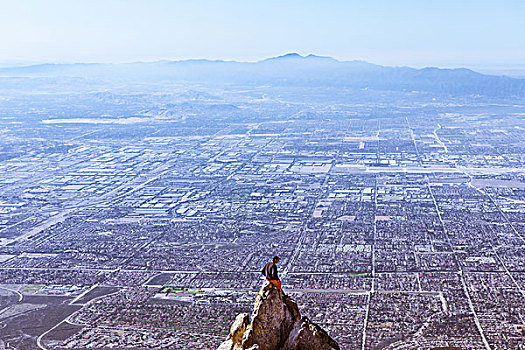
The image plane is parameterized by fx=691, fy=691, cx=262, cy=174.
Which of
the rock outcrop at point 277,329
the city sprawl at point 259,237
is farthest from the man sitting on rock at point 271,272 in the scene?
the city sprawl at point 259,237

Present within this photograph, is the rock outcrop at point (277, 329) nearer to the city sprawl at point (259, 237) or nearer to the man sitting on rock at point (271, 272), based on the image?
the man sitting on rock at point (271, 272)

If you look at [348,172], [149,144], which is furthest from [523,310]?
[149,144]

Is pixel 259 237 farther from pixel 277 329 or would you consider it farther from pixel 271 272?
pixel 271 272

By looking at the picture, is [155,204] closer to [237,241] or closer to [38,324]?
[237,241]

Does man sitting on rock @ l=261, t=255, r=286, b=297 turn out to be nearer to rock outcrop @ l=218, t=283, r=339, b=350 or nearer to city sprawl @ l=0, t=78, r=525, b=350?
rock outcrop @ l=218, t=283, r=339, b=350

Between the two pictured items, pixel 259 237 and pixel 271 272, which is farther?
pixel 259 237

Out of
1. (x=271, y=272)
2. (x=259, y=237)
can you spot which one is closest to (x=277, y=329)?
(x=271, y=272)
